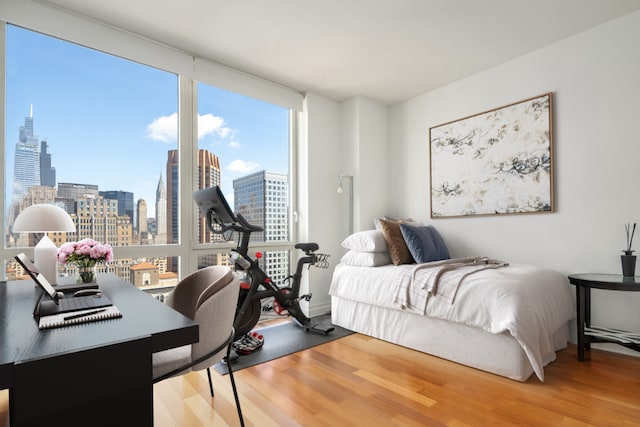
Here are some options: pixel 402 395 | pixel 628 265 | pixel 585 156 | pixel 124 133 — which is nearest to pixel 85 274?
pixel 124 133

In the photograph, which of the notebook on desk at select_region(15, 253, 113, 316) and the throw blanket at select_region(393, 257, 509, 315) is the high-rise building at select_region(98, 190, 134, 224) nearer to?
the notebook on desk at select_region(15, 253, 113, 316)

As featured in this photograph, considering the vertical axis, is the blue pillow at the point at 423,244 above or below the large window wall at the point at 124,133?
below

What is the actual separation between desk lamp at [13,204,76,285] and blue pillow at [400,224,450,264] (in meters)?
2.60

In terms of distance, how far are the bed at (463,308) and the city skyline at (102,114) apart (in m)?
1.66

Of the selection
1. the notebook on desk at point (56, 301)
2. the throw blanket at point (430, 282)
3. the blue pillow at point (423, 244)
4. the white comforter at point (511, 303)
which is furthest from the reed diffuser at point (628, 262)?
the notebook on desk at point (56, 301)

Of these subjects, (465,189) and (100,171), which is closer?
(100,171)

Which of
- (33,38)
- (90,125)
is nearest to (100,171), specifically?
(90,125)

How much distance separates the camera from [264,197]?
3740 mm

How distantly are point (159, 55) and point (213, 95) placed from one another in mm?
586

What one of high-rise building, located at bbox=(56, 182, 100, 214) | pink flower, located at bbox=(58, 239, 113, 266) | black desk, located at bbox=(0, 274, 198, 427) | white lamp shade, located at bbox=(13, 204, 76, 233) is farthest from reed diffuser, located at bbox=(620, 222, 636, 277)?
high-rise building, located at bbox=(56, 182, 100, 214)

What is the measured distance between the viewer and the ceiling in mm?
2408

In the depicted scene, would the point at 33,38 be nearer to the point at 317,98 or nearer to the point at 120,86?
the point at 120,86

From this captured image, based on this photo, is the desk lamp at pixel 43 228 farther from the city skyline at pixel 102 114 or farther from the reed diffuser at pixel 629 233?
the reed diffuser at pixel 629 233

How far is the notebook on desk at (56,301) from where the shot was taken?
45.3 inches
